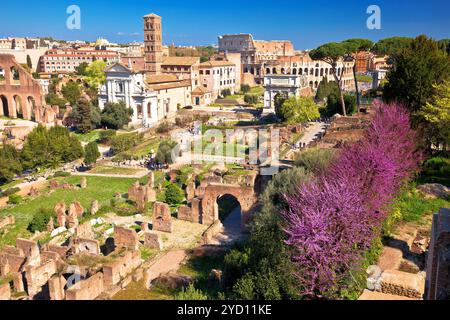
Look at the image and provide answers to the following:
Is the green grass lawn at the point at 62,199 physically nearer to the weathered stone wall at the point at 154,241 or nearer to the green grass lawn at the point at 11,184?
the green grass lawn at the point at 11,184

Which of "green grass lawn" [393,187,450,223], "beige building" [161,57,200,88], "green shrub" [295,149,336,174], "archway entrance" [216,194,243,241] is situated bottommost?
"archway entrance" [216,194,243,241]

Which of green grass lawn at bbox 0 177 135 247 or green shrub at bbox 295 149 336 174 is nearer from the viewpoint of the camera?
green shrub at bbox 295 149 336 174

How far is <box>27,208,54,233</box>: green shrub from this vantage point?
2075cm

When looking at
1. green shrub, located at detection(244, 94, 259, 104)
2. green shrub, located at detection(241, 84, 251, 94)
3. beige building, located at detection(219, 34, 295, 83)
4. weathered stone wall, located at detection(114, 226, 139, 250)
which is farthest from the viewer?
beige building, located at detection(219, 34, 295, 83)

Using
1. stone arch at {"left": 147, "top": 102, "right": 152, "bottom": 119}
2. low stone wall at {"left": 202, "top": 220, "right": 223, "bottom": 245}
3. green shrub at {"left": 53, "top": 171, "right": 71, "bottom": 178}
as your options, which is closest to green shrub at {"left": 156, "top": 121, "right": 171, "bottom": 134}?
stone arch at {"left": 147, "top": 102, "right": 152, "bottom": 119}

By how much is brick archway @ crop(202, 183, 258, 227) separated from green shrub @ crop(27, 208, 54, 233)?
7.68 meters

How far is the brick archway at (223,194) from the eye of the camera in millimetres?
19938

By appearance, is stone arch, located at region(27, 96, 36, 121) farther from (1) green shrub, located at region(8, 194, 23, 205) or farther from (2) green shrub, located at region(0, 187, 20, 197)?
(1) green shrub, located at region(8, 194, 23, 205)

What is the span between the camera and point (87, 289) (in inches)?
540

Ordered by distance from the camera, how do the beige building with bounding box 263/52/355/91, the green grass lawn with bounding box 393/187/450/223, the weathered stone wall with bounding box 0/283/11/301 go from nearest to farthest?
1. the weathered stone wall with bounding box 0/283/11/301
2. the green grass lawn with bounding box 393/187/450/223
3. the beige building with bounding box 263/52/355/91

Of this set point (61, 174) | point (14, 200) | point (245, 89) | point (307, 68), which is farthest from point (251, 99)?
point (14, 200)
